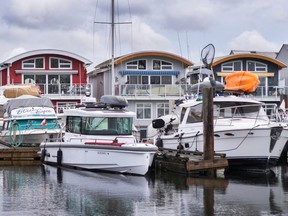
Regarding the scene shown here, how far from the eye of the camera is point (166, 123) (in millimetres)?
28156

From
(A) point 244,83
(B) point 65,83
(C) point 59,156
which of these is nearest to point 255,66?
(B) point 65,83

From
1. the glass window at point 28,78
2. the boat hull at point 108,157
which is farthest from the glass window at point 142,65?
the boat hull at point 108,157

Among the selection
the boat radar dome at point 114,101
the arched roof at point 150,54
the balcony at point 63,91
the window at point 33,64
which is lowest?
the boat radar dome at point 114,101

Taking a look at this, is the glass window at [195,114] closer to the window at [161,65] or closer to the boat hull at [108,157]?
the boat hull at [108,157]

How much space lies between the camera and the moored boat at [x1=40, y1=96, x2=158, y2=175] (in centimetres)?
2178

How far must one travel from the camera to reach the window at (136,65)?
5275 centimetres

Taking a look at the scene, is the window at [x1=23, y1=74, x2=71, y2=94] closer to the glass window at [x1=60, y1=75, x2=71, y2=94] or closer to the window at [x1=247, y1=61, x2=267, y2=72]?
the glass window at [x1=60, y1=75, x2=71, y2=94]

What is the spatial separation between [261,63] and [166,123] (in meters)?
29.6

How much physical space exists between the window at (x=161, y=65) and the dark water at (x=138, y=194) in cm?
2993

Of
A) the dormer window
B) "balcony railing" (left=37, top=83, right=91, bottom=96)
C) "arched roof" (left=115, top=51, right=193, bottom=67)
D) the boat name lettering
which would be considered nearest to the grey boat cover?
the boat name lettering

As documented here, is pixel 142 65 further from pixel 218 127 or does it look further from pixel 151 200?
pixel 151 200

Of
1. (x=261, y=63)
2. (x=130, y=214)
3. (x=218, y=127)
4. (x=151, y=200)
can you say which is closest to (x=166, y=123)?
(x=218, y=127)

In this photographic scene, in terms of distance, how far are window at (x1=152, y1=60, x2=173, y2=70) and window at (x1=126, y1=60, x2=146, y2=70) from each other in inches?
37.7

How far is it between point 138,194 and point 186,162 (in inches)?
167
